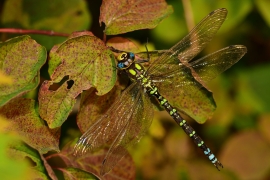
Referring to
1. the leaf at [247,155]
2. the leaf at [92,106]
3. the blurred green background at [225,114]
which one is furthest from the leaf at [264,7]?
the leaf at [92,106]

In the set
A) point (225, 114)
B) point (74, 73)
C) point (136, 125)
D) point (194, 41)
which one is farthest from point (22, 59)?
point (225, 114)

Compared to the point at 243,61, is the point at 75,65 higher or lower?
higher

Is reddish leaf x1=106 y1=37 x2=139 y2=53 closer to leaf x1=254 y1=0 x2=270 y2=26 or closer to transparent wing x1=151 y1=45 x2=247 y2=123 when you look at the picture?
transparent wing x1=151 y1=45 x2=247 y2=123

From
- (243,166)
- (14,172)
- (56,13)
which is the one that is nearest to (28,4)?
(56,13)

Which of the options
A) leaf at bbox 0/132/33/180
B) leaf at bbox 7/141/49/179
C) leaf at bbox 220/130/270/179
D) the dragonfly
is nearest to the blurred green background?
leaf at bbox 220/130/270/179

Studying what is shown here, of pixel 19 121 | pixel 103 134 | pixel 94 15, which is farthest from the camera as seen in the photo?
pixel 94 15

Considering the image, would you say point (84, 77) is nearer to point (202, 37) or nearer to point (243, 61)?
point (202, 37)

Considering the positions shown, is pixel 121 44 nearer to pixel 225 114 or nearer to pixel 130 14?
pixel 130 14
